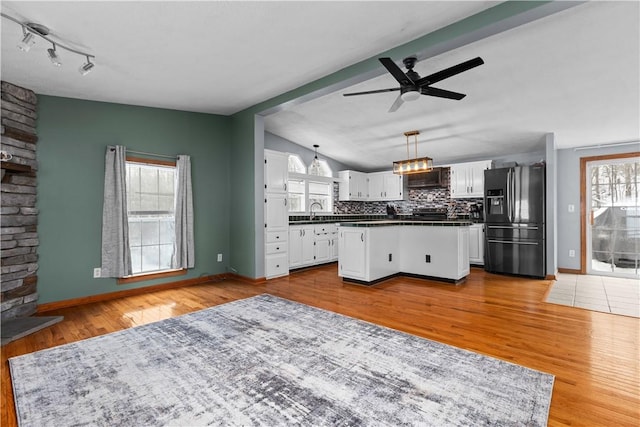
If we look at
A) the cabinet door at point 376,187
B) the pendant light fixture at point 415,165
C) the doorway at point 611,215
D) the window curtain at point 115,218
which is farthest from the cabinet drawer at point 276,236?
the doorway at point 611,215

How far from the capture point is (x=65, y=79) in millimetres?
3242

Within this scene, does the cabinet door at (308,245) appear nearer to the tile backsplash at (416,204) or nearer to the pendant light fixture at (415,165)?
the tile backsplash at (416,204)

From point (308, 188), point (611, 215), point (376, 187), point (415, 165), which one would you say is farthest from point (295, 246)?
point (611, 215)

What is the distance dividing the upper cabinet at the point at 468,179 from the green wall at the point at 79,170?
546 cm

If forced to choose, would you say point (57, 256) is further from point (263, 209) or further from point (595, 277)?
point (595, 277)

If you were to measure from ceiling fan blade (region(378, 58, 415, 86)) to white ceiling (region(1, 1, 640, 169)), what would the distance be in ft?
1.19

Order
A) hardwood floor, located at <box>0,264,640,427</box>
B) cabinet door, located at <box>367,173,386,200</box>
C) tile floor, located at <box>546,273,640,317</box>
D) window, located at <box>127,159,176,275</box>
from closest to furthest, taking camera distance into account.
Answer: hardwood floor, located at <box>0,264,640,427</box> → tile floor, located at <box>546,273,640,317</box> → window, located at <box>127,159,176,275</box> → cabinet door, located at <box>367,173,386,200</box>

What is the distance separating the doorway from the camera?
5219 mm

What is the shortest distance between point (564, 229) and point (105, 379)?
725cm

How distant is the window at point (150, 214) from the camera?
4.27m

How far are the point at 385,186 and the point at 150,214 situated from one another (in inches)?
215

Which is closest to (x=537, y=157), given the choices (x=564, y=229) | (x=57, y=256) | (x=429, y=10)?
(x=564, y=229)

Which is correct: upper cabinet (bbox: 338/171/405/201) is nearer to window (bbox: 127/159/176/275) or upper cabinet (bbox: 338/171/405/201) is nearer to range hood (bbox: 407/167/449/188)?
range hood (bbox: 407/167/449/188)

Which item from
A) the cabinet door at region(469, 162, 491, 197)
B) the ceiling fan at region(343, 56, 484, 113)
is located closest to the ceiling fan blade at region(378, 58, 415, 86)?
the ceiling fan at region(343, 56, 484, 113)
